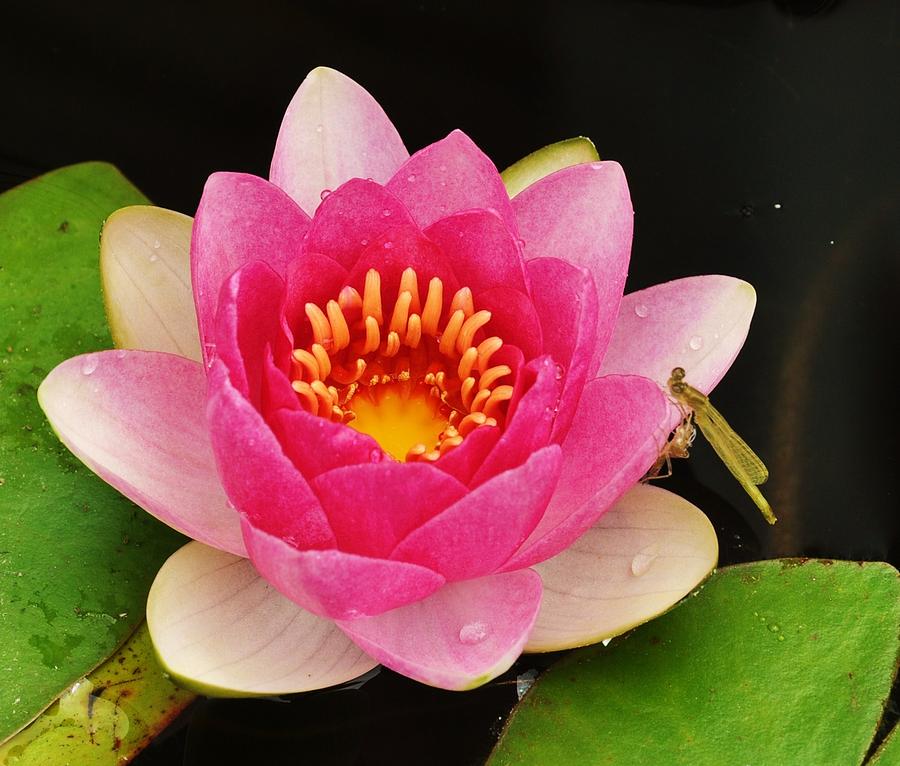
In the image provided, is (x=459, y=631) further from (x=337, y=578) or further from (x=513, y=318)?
(x=513, y=318)

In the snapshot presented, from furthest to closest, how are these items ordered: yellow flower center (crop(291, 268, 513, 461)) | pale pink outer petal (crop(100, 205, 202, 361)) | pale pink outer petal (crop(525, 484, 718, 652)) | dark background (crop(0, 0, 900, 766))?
dark background (crop(0, 0, 900, 766))
pale pink outer petal (crop(100, 205, 202, 361))
yellow flower center (crop(291, 268, 513, 461))
pale pink outer petal (crop(525, 484, 718, 652))

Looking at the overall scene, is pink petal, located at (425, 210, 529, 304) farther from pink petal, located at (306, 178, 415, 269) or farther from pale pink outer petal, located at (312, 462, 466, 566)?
pale pink outer petal, located at (312, 462, 466, 566)

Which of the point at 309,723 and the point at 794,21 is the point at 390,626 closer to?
the point at 309,723

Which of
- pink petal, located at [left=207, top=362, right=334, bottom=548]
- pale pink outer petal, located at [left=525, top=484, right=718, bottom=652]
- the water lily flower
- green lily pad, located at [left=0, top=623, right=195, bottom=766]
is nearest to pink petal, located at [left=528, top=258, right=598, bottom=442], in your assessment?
the water lily flower

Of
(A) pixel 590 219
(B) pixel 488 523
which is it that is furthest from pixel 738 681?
(A) pixel 590 219

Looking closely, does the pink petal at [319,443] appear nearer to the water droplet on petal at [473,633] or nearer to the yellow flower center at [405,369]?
the yellow flower center at [405,369]

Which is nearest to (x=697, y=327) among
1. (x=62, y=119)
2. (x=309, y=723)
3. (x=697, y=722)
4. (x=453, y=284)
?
(x=453, y=284)

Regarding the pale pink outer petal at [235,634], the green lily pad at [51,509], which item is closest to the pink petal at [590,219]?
the pale pink outer petal at [235,634]
